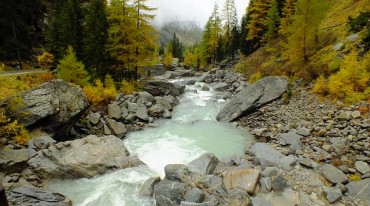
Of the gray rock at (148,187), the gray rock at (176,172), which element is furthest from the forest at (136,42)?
the gray rock at (148,187)

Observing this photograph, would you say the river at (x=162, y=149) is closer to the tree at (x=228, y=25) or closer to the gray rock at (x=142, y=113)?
the gray rock at (x=142, y=113)

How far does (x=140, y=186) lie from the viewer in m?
11.2

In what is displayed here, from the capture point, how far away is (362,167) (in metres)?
10.9

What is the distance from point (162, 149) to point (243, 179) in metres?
6.20

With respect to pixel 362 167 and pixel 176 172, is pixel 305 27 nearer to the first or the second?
pixel 362 167

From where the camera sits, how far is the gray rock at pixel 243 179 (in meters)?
10.3

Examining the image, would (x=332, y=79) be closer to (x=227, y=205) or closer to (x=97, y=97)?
(x=227, y=205)

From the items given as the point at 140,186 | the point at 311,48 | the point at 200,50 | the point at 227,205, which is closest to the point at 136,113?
the point at 140,186

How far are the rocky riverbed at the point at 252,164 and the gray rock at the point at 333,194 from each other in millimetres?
35

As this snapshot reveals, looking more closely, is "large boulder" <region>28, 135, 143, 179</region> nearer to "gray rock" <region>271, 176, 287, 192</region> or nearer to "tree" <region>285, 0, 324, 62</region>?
"gray rock" <region>271, 176, 287, 192</region>

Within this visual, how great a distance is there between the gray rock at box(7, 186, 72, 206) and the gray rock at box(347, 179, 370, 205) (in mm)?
11146

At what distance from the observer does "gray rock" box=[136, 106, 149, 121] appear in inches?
788

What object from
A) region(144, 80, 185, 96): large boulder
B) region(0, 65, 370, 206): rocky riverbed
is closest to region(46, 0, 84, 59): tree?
region(144, 80, 185, 96): large boulder

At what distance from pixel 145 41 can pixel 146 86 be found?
480 cm
